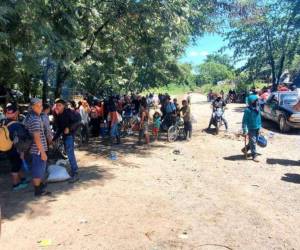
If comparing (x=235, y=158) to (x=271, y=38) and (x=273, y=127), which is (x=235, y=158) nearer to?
(x=273, y=127)

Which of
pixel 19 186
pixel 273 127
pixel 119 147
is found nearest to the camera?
pixel 19 186

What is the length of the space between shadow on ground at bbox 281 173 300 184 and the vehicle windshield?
8.68m

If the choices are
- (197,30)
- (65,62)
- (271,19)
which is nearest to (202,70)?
(271,19)

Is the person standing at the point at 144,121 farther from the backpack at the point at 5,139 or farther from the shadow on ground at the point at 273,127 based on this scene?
the backpack at the point at 5,139

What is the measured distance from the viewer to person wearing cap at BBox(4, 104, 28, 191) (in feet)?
26.4

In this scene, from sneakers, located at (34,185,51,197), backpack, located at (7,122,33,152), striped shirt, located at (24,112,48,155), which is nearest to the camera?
striped shirt, located at (24,112,48,155)

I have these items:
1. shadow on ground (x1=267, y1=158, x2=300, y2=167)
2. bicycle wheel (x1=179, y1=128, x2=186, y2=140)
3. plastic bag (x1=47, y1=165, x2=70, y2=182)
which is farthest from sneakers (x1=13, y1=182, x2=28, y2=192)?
bicycle wheel (x1=179, y1=128, x2=186, y2=140)

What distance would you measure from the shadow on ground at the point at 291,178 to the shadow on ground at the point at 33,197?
3825 millimetres

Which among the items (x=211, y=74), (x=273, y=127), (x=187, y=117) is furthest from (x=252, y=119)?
(x=211, y=74)

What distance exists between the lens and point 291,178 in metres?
9.91

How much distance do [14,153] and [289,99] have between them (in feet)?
43.3

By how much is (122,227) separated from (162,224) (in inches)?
24.0

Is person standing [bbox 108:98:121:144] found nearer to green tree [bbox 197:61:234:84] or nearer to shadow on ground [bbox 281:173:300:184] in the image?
shadow on ground [bbox 281:173:300:184]

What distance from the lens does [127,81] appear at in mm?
35688
